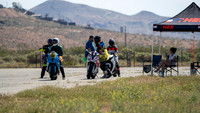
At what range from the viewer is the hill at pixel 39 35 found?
98.8 meters

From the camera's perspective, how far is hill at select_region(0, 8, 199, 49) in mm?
98812

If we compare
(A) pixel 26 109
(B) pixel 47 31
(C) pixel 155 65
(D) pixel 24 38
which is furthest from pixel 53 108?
(B) pixel 47 31

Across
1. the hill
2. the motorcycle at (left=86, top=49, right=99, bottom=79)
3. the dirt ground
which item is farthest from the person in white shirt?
the hill

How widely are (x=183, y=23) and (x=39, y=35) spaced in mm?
94208

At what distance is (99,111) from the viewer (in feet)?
25.4

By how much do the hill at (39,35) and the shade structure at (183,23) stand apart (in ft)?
224

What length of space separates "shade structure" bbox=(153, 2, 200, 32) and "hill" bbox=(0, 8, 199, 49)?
224 feet

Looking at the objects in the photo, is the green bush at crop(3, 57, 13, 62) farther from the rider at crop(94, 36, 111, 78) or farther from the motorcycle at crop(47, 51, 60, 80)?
the motorcycle at crop(47, 51, 60, 80)

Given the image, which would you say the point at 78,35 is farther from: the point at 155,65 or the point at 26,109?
the point at 26,109

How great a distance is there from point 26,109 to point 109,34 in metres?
130

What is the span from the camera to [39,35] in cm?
11012

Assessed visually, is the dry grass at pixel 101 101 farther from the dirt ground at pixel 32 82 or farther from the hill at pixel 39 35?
the hill at pixel 39 35

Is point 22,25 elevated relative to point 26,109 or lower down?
elevated

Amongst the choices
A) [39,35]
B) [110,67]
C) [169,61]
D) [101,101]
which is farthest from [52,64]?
[39,35]
